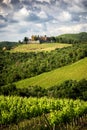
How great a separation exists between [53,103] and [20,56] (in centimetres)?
11824

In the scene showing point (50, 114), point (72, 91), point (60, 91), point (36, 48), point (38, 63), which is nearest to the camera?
point (50, 114)

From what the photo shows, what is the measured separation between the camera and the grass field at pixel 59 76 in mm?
116062

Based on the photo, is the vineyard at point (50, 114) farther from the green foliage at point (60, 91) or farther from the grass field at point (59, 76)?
the grass field at point (59, 76)

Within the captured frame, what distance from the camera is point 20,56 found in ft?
554

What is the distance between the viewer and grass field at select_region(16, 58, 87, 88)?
381 ft

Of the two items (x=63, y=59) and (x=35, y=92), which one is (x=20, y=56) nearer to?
(x=63, y=59)

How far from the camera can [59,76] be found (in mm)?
120375

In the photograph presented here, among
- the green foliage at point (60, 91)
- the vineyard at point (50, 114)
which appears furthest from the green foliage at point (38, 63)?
the vineyard at point (50, 114)

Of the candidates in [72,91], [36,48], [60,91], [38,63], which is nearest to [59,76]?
[38,63]

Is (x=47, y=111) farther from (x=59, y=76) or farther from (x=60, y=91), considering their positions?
(x=59, y=76)

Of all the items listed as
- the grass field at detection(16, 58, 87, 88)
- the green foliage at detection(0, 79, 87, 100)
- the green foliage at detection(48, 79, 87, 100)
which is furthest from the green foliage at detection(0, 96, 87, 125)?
the grass field at detection(16, 58, 87, 88)

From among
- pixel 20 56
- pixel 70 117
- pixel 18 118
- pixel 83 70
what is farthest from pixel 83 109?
pixel 20 56

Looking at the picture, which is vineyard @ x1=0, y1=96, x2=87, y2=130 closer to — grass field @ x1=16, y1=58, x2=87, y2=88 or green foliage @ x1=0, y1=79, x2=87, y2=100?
green foliage @ x1=0, y1=79, x2=87, y2=100

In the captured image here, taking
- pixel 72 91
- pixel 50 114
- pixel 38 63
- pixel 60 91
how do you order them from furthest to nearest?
pixel 38 63 → pixel 60 91 → pixel 72 91 → pixel 50 114
